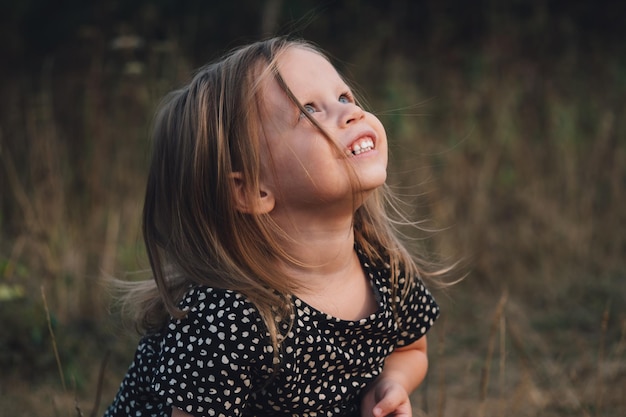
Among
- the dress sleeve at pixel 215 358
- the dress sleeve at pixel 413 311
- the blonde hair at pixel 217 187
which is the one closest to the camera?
the dress sleeve at pixel 215 358

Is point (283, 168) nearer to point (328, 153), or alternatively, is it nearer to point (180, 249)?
point (328, 153)

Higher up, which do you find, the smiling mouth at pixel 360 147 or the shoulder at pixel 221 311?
the smiling mouth at pixel 360 147

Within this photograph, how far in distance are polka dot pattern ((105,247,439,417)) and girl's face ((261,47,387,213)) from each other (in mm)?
238

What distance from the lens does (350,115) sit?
5.21ft

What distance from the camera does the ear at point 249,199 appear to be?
1.64 m

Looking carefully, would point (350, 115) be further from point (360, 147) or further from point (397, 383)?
point (397, 383)

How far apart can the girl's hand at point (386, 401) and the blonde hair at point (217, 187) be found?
0.27 m

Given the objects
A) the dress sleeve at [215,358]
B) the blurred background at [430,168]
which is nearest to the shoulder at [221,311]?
the dress sleeve at [215,358]

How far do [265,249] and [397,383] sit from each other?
1.37 ft

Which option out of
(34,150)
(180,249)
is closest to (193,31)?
(34,150)

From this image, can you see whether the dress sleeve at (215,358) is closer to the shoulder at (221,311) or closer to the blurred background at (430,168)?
the shoulder at (221,311)

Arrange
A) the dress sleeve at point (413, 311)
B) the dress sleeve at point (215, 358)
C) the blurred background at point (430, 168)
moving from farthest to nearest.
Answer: the blurred background at point (430, 168) → the dress sleeve at point (413, 311) → the dress sleeve at point (215, 358)

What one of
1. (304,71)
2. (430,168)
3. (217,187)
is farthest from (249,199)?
(430,168)

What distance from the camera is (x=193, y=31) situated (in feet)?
18.2
